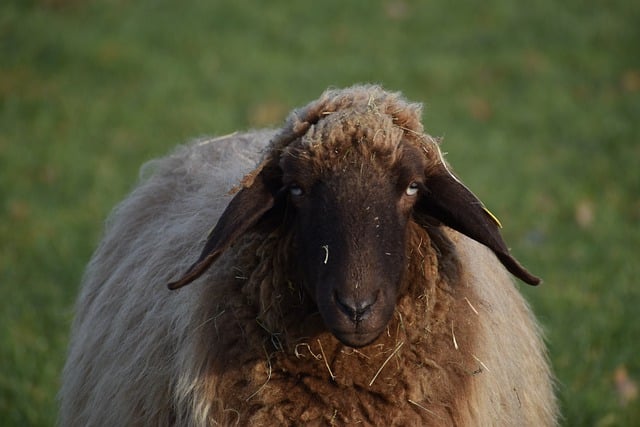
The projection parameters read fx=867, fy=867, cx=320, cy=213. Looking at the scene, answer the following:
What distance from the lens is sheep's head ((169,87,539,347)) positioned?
271cm

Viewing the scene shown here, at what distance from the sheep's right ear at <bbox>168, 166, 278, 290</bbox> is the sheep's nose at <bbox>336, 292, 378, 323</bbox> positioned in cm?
43

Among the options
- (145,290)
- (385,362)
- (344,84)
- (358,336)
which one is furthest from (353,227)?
(344,84)

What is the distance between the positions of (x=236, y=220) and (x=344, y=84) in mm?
7259

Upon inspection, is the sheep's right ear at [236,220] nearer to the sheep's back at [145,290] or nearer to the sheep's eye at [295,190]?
the sheep's eye at [295,190]

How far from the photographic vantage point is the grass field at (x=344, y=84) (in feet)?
18.2

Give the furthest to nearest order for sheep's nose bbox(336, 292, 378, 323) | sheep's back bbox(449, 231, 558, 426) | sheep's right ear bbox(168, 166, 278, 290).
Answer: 1. sheep's back bbox(449, 231, 558, 426)
2. sheep's right ear bbox(168, 166, 278, 290)
3. sheep's nose bbox(336, 292, 378, 323)

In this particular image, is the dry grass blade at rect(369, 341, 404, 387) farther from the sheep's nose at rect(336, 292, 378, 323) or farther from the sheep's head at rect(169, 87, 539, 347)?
the sheep's nose at rect(336, 292, 378, 323)

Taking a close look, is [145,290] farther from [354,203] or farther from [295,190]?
[354,203]

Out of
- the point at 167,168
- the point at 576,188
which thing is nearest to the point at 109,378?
the point at 167,168

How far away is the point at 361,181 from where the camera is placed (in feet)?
9.26

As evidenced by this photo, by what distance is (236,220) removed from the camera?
2.86 meters

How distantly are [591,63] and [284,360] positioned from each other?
29.3 ft

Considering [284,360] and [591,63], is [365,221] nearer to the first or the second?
[284,360]

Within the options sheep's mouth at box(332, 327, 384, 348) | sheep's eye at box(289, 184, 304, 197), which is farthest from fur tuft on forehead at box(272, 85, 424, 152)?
sheep's mouth at box(332, 327, 384, 348)
